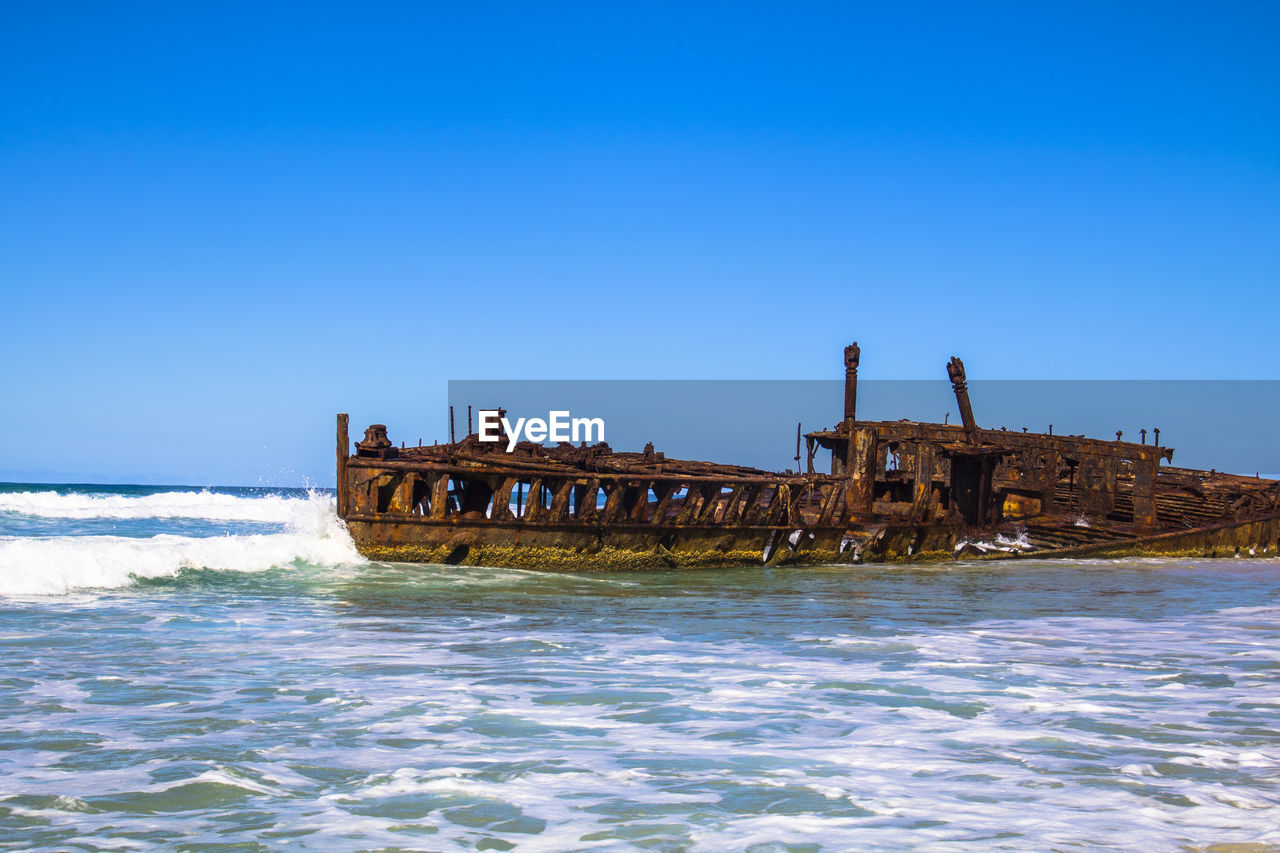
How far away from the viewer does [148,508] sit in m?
56.8

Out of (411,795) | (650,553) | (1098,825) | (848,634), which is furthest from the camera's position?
(650,553)

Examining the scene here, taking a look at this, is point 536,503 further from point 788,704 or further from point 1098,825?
point 1098,825

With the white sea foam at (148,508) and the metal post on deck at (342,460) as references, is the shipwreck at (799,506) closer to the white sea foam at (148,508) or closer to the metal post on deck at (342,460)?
the metal post on deck at (342,460)

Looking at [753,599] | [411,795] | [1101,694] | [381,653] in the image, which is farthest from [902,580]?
[411,795]

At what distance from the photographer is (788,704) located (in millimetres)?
8133

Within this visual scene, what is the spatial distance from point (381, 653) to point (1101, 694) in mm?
6701

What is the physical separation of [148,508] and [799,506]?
46.0m

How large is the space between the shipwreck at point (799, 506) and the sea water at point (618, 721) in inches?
127

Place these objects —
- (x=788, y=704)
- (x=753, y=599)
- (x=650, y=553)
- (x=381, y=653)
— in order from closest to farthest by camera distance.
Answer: (x=788, y=704) < (x=381, y=653) < (x=753, y=599) < (x=650, y=553)

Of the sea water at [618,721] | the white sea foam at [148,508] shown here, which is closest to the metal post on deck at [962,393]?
the sea water at [618,721]

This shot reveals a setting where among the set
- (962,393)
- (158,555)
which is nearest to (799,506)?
(962,393)

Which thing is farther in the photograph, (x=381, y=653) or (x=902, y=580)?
(x=902, y=580)

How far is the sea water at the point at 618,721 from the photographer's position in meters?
5.40

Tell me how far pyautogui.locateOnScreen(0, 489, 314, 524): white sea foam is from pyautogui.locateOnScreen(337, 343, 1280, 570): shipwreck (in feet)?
93.3
